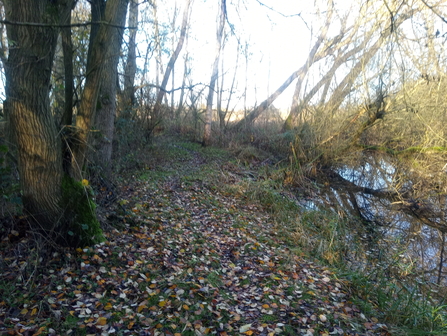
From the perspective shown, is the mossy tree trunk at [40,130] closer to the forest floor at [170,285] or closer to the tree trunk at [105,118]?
the forest floor at [170,285]

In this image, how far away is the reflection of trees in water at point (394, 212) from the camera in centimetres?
665

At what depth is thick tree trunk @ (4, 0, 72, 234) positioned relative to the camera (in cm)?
387

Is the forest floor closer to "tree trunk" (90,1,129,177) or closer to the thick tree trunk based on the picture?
the thick tree trunk

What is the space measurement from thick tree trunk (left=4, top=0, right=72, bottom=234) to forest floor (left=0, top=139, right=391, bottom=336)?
0.60 m

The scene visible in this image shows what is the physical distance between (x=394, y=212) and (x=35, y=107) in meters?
9.90

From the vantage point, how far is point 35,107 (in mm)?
4047

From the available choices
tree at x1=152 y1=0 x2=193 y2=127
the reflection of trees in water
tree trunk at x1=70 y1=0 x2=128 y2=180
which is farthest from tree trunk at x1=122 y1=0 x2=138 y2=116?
the reflection of trees in water

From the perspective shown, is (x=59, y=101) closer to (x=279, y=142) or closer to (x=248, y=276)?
(x=248, y=276)

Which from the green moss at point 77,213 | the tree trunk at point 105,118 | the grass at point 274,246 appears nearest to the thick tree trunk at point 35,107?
the green moss at point 77,213

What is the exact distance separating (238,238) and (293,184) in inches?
233

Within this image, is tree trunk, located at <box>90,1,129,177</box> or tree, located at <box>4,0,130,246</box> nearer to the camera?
tree, located at <box>4,0,130,246</box>

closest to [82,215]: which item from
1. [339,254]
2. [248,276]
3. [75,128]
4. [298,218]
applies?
[75,128]

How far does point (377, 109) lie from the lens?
10258mm

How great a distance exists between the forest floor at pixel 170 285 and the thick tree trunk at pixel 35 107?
597mm
